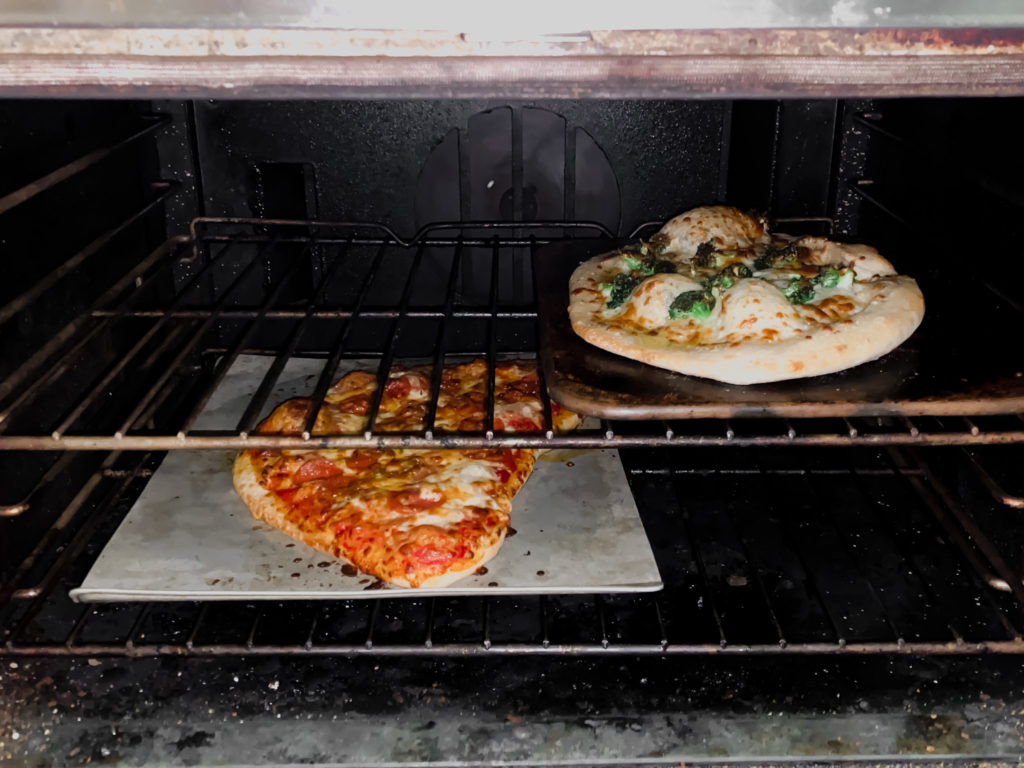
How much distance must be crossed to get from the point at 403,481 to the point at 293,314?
54cm

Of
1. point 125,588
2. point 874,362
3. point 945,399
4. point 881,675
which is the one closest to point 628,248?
point 874,362

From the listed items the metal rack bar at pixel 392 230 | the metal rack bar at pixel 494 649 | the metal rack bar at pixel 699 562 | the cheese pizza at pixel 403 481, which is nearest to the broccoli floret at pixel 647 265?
the metal rack bar at pixel 392 230

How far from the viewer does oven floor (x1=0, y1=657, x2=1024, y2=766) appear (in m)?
1.49

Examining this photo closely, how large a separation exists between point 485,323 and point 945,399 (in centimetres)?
131

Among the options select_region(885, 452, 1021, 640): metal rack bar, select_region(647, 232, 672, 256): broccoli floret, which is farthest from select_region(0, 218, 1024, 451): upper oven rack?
select_region(647, 232, 672, 256): broccoli floret

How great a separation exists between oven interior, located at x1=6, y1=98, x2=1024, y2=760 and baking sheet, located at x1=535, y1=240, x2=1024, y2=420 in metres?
0.03

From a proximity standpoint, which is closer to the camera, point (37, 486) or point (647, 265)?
point (37, 486)

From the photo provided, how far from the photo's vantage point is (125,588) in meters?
1.79

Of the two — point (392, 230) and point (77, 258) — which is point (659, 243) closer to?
point (392, 230)

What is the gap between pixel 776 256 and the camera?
219 cm

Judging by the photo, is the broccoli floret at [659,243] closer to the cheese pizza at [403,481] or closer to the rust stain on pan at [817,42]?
the cheese pizza at [403,481]

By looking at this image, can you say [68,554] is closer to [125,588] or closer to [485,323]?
[125,588]

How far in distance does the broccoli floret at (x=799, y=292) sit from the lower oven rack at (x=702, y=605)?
1.51 ft

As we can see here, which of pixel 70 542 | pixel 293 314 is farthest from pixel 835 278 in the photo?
pixel 70 542
